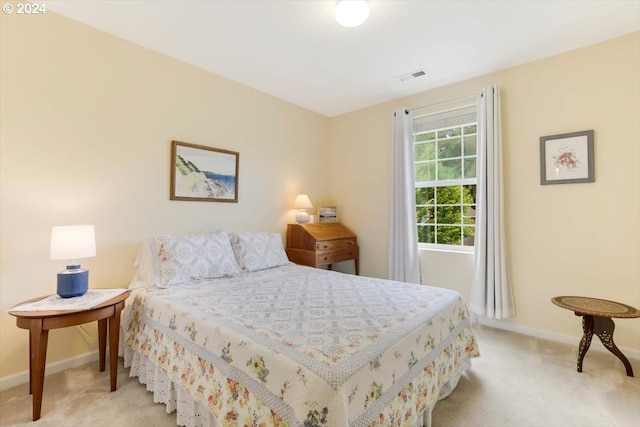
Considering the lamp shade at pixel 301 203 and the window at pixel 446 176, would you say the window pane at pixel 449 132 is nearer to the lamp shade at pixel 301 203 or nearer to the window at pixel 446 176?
the window at pixel 446 176

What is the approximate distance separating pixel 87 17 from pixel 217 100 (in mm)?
1128

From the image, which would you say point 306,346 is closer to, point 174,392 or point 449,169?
point 174,392

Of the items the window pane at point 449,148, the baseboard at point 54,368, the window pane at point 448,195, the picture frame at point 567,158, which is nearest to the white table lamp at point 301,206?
the window pane at point 448,195

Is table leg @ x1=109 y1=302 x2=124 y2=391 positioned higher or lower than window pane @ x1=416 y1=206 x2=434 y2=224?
lower

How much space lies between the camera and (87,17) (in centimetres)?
216

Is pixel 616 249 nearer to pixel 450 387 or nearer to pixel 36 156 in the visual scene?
pixel 450 387

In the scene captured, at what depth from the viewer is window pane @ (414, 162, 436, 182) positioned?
3489mm

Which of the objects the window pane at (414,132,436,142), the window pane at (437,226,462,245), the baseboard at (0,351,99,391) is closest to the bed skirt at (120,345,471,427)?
the baseboard at (0,351,99,391)

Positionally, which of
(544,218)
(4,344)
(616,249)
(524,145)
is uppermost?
(524,145)

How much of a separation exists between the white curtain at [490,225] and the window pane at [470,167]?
0.22 m

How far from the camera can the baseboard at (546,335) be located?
2.34 m

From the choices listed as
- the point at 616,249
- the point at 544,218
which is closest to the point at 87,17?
the point at 544,218

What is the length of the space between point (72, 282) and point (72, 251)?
0.21 meters

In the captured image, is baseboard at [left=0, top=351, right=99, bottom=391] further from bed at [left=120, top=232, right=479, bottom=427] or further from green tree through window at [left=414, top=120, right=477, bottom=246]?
green tree through window at [left=414, top=120, right=477, bottom=246]
